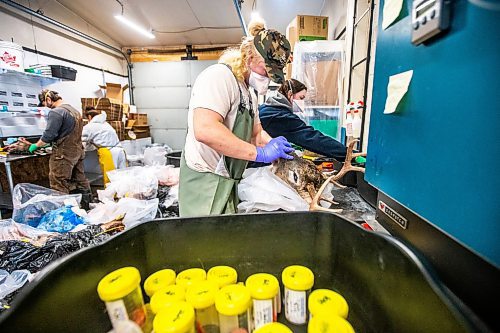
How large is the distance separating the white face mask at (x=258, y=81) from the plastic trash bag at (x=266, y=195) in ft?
1.51

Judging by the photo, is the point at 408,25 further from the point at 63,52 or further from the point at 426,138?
the point at 63,52

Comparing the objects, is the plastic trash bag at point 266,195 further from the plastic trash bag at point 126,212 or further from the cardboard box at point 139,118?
the cardboard box at point 139,118

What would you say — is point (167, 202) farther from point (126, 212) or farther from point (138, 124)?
point (138, 124)

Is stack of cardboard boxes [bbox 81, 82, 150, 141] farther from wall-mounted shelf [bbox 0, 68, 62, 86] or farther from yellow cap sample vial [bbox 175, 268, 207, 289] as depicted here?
yellow cap sample vial [bbox 175, 268, 207, 289]

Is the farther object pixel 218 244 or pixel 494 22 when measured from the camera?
pixel 218 244

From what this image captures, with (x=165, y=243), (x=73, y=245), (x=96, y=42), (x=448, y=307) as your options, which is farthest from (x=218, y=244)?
(x=96, y=42)

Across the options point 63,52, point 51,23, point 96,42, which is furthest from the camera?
Answer: point 96,42

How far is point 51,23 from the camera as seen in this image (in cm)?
431

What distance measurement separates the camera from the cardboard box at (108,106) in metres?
4.99

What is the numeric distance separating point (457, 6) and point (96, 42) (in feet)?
22.5

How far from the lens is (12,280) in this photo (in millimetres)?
1317

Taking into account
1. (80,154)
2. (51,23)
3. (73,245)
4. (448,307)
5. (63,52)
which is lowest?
(73,245)

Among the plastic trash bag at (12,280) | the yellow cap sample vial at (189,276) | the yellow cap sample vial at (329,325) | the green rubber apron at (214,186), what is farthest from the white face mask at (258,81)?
the plastic trash bag at (12,280)

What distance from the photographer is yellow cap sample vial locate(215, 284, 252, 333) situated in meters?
0.44
